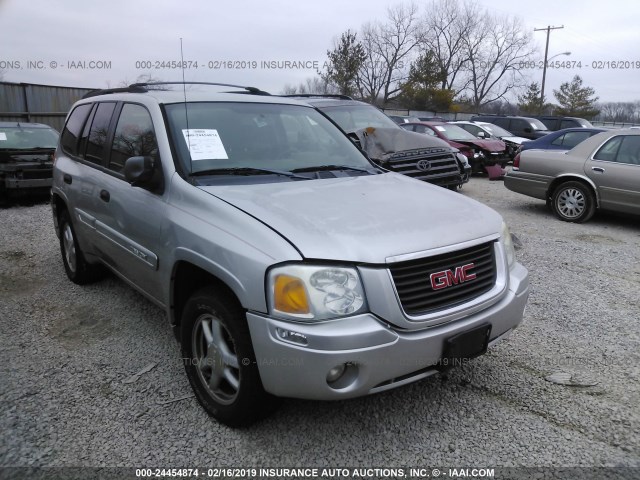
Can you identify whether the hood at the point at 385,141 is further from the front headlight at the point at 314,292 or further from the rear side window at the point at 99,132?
the front headlight at the point at 314,292

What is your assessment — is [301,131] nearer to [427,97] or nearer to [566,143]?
[566,143]

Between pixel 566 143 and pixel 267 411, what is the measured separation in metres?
10.6

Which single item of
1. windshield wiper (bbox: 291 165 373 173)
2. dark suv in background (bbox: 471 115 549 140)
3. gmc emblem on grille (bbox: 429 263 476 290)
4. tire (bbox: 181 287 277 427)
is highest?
dark suv in background (bbox: 471 115 549 140)

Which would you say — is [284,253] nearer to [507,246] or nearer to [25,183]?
[507,246]

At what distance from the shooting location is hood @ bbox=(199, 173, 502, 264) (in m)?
2.33

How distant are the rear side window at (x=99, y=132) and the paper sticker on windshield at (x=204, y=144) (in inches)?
45.7

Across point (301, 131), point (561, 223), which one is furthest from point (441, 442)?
point (561, 223)

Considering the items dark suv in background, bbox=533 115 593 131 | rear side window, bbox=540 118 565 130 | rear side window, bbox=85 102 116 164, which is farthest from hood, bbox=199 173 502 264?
rear side window, bbox=540 118 565 130

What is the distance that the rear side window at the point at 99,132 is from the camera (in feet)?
13.1

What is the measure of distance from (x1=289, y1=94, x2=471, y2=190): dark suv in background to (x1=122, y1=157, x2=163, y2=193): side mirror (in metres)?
4.99

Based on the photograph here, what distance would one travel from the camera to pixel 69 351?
3604mm

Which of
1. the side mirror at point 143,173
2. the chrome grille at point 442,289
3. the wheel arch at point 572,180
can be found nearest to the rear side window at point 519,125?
the wheel arch at point 572,180

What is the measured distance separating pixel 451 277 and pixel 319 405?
1.11 metres

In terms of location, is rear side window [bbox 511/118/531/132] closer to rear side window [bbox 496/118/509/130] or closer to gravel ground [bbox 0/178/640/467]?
rear side window [bbox 496/118/509/130]
